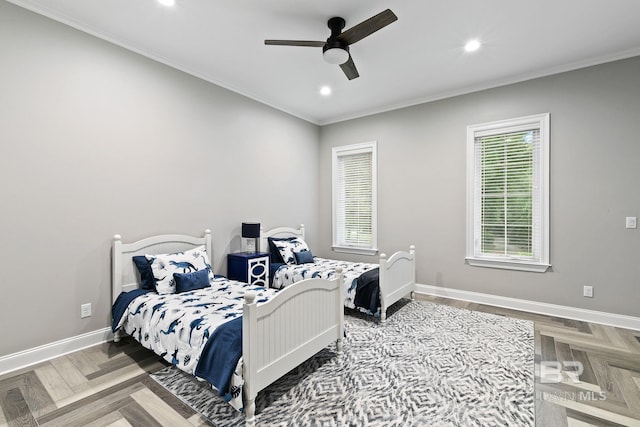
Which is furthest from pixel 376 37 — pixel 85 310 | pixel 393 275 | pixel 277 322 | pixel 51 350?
pixel 51 350

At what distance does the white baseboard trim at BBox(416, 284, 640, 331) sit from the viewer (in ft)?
10.7

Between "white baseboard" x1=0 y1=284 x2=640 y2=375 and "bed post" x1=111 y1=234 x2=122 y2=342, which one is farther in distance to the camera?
"bed post" x1=111 y1=234 x2=122 y2=342

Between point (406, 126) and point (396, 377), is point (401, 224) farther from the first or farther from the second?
point (396, 377)

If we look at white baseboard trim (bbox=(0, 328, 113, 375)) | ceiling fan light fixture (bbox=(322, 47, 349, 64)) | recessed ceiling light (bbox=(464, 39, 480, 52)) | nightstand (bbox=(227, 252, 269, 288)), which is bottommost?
white baseboard trim (bbox=(0, 328, 113, 375))

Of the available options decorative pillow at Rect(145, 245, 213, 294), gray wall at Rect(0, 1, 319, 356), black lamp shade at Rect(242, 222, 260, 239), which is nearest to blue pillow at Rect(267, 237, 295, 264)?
black lamp shade at Rect(242, 222, 260, 239)

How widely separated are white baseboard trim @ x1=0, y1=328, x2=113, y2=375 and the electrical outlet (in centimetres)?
18

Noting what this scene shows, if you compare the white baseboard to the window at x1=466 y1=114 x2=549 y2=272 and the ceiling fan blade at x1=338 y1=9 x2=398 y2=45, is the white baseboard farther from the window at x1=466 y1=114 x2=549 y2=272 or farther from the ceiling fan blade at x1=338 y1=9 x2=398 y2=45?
the ceiling fan blade at x1=338 y1=9 x2=398 y2=45

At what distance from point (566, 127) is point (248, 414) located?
14.6 ft

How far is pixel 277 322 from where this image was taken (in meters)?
2.06

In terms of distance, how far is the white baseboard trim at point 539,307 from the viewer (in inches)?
129

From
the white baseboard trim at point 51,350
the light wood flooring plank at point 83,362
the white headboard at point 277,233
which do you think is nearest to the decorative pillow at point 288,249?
the white headboard at point 277,233

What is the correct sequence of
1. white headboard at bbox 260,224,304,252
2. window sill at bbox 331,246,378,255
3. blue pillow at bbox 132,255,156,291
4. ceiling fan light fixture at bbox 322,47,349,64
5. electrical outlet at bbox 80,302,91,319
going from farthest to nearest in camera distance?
window sill at bbox 331,246,378,255, white headboard at bbox 260,224,304,252, blue pillow at bbox 132,255,156,291, electrical outlet at bbox 80,302,91,319, ceiling fan light fixture at bbox 322,47,349,64

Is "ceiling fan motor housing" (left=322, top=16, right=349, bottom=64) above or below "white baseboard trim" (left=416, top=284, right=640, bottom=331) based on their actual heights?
above

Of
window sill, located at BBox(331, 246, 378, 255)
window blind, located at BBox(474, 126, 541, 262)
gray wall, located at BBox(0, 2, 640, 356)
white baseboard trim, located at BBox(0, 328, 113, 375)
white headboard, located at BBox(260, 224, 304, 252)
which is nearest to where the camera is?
white baseboard trim, located at BBox(0, 328, 113, 375)
